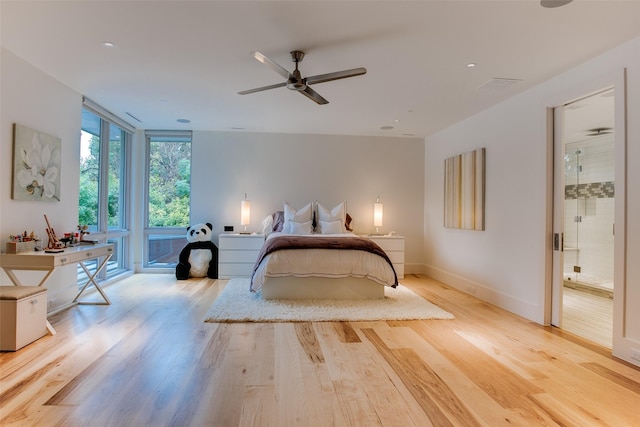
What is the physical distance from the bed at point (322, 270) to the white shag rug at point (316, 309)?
13 cm

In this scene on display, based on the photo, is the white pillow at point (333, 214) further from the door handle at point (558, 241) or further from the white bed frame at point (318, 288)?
the door handle at point (558, 241)

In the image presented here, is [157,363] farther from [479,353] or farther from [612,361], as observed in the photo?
[612,361]

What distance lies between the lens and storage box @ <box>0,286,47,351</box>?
2523mm

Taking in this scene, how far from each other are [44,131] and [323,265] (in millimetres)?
3235

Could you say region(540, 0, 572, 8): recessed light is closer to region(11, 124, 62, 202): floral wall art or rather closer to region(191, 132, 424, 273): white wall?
region(191, 132, 424, 273): white wall

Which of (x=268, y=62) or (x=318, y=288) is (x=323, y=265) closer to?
(x=318, y=288)

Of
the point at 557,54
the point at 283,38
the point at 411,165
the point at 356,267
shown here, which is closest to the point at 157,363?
the point at 356,267

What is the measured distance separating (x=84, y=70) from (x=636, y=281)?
5149 mm

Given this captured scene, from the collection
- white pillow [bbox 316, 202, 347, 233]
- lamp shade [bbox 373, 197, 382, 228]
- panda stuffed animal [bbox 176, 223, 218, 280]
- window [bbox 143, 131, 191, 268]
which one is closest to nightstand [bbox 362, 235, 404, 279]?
lamp shade [bbox 373, 197, 382, 228]

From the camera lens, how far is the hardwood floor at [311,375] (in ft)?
5.90

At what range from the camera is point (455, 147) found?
5164 mm

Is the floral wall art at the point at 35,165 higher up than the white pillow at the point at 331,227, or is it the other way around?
the floral wall art at the point at 35,165

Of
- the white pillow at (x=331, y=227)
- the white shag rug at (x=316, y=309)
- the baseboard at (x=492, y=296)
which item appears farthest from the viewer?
the white pillow at (x=331, y=227)

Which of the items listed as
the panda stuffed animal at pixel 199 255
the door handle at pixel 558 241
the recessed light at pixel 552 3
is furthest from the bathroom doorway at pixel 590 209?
the panda stuffed animal at pixel 199 255
